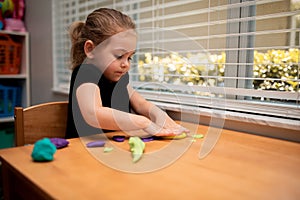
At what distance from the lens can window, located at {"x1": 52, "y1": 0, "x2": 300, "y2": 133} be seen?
0.90m

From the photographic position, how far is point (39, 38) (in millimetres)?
1991

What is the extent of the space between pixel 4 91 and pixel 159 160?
1660 mm

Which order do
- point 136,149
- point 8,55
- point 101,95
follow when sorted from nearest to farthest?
point 136,149 < point 101,95 < point 8,55

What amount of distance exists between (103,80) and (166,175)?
533 millimetres

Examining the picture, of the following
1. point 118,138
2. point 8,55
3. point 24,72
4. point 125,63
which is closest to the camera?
point 118,138

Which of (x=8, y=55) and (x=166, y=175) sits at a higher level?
(x=8, y=55)

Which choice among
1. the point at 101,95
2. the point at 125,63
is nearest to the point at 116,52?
the point at 125,63

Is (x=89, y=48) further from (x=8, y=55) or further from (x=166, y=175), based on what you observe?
(x=8, y=55)

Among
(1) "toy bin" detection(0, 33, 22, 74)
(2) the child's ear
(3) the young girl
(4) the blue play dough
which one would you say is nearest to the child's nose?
(3) the young girl

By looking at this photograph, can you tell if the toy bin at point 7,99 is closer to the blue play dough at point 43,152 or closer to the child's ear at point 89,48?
the child's ear at point 89,48

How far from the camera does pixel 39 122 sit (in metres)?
0.99

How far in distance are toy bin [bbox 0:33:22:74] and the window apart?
97 cm

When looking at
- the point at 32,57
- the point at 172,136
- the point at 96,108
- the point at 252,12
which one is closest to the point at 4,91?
the point at 32,57

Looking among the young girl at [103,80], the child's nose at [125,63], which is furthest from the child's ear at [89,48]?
the child's nose at [125,63]
